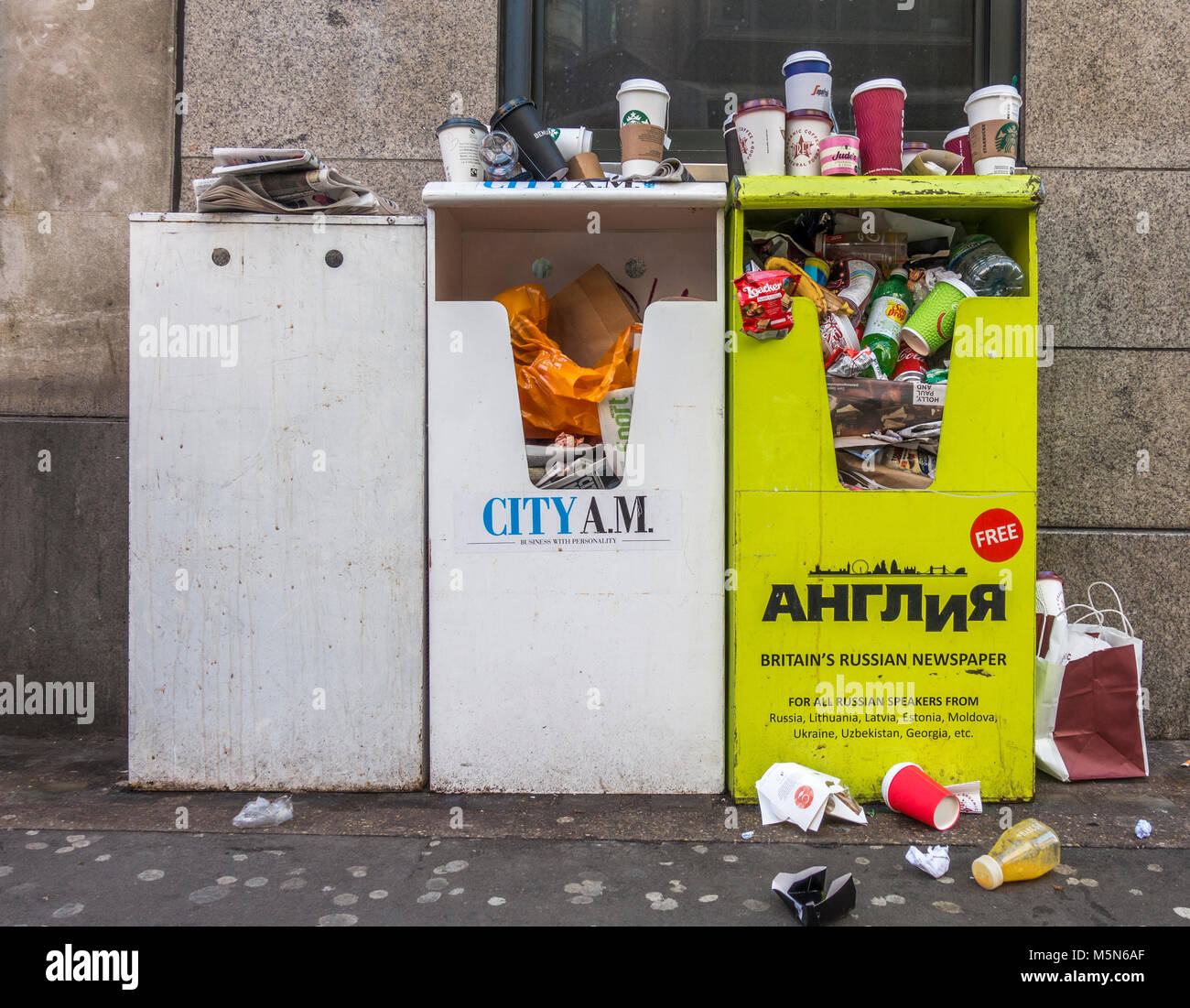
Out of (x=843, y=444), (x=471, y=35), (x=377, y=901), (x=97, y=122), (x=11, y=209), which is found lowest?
(x=377, y=901)

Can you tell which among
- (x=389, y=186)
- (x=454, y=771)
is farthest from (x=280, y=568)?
(x=389, y=186)

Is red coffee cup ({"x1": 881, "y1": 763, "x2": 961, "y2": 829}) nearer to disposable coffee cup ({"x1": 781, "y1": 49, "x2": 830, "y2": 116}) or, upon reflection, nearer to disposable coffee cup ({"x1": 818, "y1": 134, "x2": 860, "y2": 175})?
disposable coffee cup ({"x1": 818, "y1": 134, "x2": 860, "y2": 175})

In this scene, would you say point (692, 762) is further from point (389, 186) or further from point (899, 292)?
point (389, 186)

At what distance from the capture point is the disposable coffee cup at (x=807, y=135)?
262 centimetres

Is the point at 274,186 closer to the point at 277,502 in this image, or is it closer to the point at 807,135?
the point at 277,502

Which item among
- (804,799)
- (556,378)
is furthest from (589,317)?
(804,799)

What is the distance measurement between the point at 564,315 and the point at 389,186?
1.01 m

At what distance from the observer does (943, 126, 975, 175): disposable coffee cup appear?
2.77 metres

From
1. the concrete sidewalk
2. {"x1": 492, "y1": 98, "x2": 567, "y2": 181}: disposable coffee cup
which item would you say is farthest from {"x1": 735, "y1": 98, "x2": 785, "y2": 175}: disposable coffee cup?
the concrete sidewalk

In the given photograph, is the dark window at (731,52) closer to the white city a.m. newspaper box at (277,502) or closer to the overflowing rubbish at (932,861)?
the white city a.m. newspaper box at (277,502)

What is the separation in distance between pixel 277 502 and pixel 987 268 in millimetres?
2239

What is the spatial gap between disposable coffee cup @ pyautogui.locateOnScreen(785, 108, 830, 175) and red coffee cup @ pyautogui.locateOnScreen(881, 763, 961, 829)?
70.0 inches

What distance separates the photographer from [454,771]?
2.66 m

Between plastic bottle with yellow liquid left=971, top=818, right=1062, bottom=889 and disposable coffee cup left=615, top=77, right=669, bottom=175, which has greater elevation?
disposable coffee cup left=615, top=77, right=669, bottom=175
